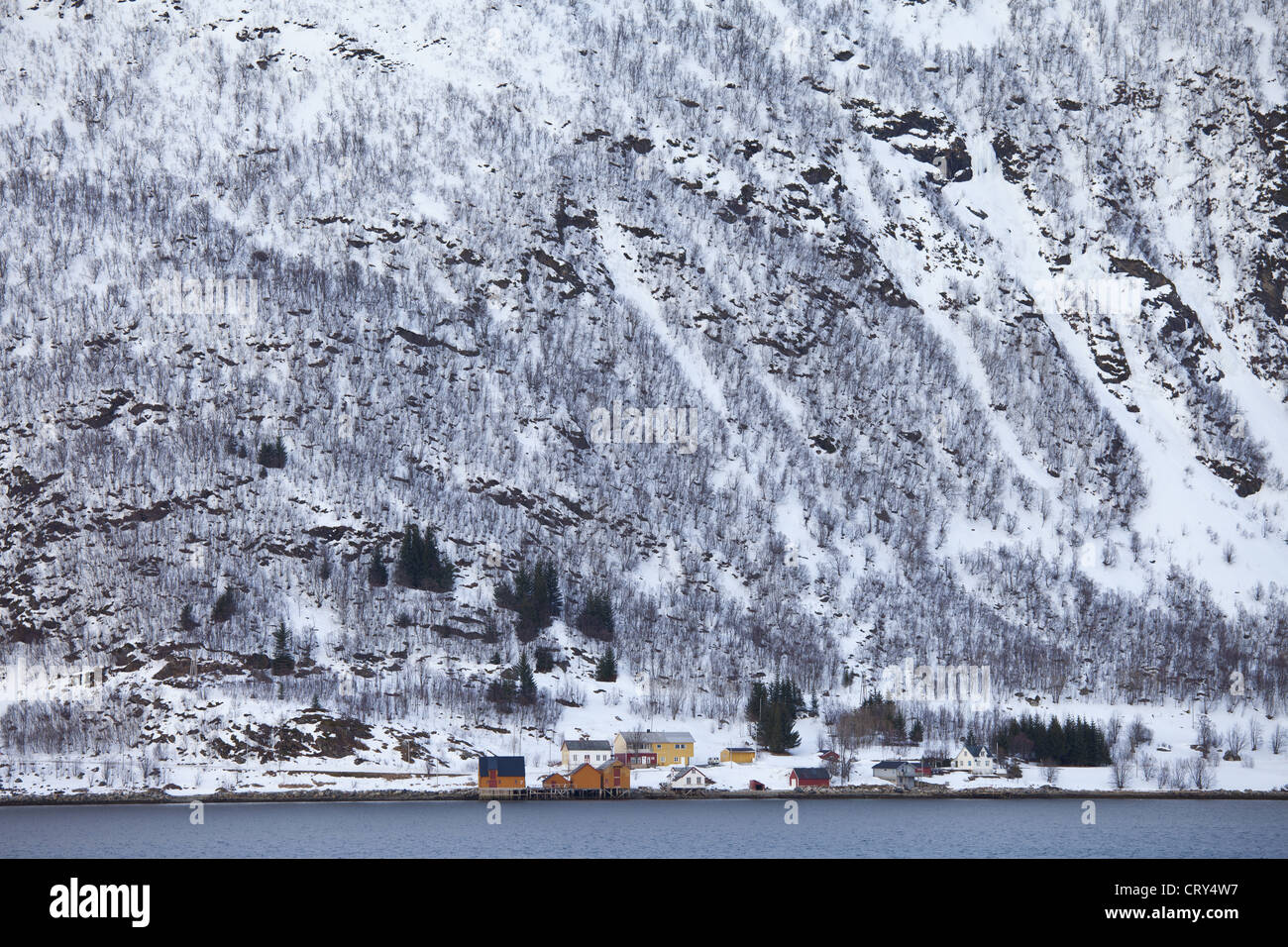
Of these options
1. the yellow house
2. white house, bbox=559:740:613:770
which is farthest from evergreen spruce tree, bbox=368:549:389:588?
the yellow house

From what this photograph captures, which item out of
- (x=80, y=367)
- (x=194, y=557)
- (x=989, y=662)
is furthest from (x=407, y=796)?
(x=80, y=367)

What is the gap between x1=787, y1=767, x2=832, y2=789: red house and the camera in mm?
131125

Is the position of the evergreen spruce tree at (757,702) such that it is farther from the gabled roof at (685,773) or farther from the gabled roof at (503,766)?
the gabled roof at (503,766)

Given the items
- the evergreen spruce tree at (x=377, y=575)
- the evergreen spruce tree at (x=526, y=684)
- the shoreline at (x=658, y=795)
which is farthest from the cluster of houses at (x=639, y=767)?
the evergreen spruce tree at (x=377, y=575)

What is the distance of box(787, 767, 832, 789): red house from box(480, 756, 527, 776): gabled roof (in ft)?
81.3

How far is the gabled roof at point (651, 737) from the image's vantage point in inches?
5399

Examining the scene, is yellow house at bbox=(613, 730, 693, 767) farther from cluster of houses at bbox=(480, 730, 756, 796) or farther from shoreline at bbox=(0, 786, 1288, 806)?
shoreline at bbox=(0, 786, 1288, 806)

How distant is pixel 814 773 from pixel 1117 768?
98.5ft

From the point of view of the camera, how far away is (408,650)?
157 m

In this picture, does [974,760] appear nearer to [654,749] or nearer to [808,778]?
[808,778]

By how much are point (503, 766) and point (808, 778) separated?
27640 mm
